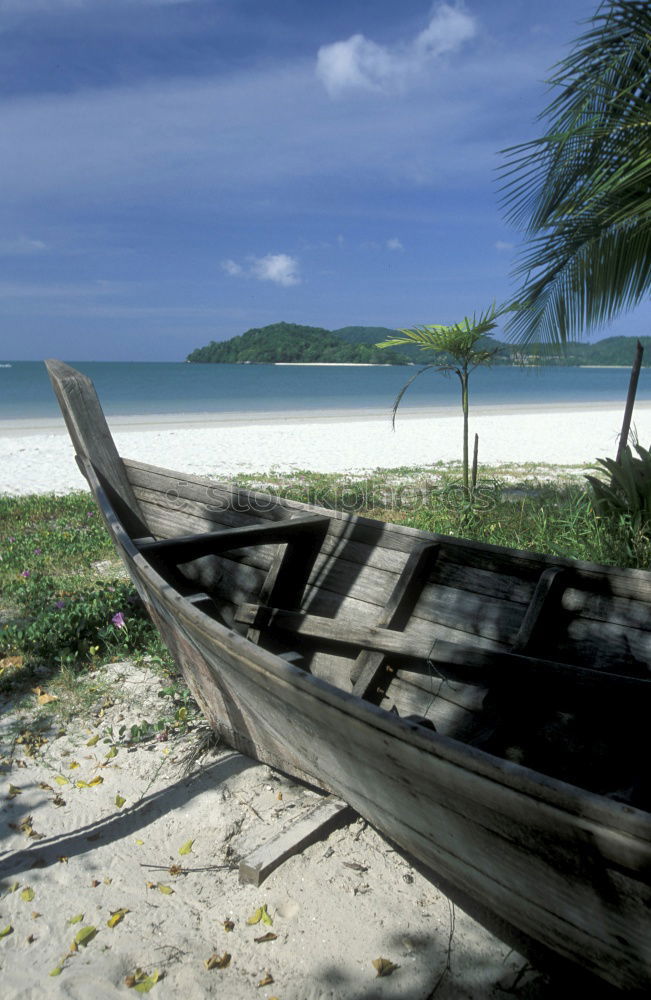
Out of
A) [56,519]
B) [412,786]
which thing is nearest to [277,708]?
[412,786]

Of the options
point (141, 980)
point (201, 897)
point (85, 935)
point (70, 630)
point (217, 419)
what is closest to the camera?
point (141, 980)

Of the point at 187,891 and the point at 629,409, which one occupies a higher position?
the point at 629,409

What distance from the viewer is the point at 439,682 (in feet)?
9.74

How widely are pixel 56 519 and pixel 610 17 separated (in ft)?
22.5

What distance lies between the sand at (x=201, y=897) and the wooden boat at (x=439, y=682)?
6.4 inches

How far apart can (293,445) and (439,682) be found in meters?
12.7

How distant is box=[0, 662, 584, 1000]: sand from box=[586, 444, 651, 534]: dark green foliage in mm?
3352

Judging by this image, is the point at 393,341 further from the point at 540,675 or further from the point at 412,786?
the point at 412,786

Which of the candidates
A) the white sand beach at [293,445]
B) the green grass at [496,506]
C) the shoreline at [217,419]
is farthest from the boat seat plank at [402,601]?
the shoreline at [217,419]

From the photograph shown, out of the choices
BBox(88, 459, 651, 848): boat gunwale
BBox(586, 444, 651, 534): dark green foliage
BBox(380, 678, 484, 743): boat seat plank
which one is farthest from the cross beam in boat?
BBox(586, 444, 651, 534): dark green foliage

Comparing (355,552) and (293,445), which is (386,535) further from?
(293,445)

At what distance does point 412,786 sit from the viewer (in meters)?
1.73

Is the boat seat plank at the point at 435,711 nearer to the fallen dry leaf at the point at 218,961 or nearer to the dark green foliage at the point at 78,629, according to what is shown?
the fallen dry leaf at the point at 218,961

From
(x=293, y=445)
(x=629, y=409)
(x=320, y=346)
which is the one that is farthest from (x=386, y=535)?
(x=320, y=346)
